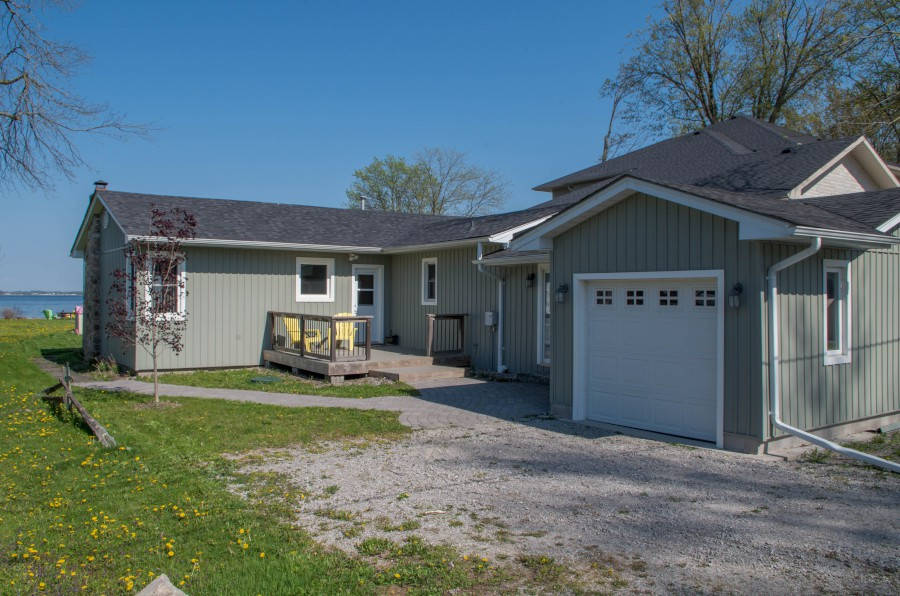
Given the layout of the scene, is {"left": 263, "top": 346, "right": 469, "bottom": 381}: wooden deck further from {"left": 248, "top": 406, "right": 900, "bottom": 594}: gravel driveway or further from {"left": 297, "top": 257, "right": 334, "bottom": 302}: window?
{"left": 248, "top": 406, "right": 900, "bottom": 594}: gravel driveway

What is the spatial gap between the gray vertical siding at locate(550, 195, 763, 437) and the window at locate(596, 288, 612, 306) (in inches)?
13.7

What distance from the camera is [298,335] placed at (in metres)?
15.3

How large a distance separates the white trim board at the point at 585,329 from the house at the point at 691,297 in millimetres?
21

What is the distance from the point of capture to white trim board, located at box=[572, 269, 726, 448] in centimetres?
780

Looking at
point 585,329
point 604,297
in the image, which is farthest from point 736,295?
point 585,329

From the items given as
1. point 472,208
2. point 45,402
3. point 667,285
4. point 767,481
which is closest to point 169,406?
point 45,402

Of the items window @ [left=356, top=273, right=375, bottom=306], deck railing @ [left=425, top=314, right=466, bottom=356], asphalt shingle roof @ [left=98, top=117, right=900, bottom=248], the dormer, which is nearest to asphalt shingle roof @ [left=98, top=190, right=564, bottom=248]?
asphalt shingle roof @ [left=98, top=117, right=900, bottom=248]

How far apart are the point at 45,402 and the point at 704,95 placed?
1088 inches

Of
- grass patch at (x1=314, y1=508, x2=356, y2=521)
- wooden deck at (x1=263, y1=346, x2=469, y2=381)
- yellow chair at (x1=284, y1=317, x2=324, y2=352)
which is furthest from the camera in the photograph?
yellow chair at (x1=284, y1=317, x2=324, y2=352)

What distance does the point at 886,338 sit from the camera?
9539mm

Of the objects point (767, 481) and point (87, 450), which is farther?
point (87, 450)

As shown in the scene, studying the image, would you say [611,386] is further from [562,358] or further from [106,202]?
[106,202]

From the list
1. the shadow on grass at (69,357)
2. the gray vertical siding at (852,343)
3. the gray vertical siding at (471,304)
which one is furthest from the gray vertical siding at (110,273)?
the gray vertical siding at (852,343)

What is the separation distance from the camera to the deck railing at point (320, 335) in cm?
1368
